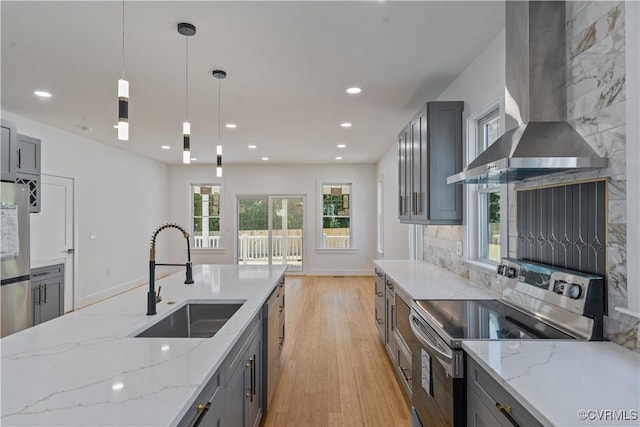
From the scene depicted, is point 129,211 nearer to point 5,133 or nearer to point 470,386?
point 5,133

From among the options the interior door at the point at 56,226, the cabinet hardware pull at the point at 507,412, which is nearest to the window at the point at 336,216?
the interior door at the point at 56,226

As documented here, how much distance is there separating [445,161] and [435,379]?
2.01m

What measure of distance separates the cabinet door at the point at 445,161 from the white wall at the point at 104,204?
518 centimetres

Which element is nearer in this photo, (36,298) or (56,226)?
(36,298)

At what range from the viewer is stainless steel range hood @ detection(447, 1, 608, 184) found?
169 centimetres

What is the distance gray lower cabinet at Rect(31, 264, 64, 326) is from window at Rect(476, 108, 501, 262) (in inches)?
183

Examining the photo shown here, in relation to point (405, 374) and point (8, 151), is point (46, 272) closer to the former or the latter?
point (8, 151)

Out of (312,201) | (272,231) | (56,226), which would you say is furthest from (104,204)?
(312,201)

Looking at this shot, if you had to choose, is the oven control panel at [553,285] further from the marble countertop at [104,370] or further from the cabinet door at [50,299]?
the cabinet door at [50,299]

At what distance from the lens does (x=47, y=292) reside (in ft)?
13.0

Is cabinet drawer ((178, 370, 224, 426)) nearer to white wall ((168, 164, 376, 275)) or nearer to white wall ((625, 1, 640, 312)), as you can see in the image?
white wall ((625, 1, 640, 312))

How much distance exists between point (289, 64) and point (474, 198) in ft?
6.66

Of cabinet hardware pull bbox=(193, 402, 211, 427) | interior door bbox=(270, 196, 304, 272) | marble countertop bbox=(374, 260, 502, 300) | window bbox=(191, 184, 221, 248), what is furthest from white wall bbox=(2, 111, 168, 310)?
cabinet hardware pull bbox=(193, 402, 211, 427)

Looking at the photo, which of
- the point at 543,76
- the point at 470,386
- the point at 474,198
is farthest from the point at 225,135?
the point at 470,386
